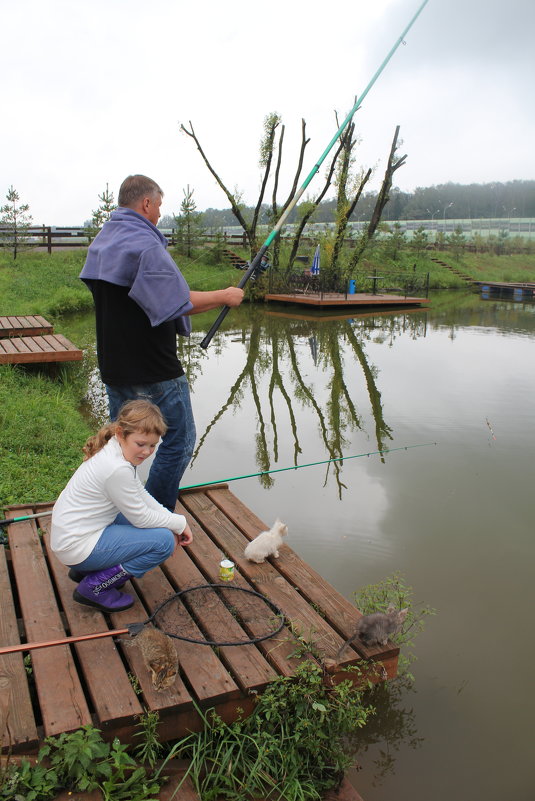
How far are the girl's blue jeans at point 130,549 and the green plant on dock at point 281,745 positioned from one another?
659 mm

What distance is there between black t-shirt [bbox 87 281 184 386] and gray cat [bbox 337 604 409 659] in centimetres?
139

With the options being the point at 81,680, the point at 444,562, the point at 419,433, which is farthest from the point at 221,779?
the point at 419,433

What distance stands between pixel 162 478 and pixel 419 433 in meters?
3.60

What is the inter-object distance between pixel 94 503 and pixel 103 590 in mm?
387

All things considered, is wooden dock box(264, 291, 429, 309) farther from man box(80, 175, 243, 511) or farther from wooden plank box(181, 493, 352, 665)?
man box(80, 175, 243, 511)

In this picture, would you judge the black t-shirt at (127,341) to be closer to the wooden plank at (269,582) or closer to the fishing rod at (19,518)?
the fishing rod at (19,518)

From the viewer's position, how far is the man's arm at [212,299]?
2.91 meters

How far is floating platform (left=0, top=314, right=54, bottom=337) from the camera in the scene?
7882 mm

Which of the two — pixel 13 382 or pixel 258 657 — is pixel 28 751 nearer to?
pixel 258 657

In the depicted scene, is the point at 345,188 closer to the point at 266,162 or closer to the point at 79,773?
the point at 266,162

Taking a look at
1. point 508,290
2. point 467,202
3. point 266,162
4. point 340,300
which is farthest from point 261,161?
point 467,202

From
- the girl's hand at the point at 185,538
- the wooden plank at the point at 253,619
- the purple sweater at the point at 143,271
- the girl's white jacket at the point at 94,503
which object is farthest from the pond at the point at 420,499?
the purple sweater at the point at 143,271

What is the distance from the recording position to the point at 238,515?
11.5 ft

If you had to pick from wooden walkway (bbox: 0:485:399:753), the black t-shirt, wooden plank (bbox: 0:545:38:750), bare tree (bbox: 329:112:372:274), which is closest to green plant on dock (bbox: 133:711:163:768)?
wooden walkway (bbox: 0:485:399:753)
